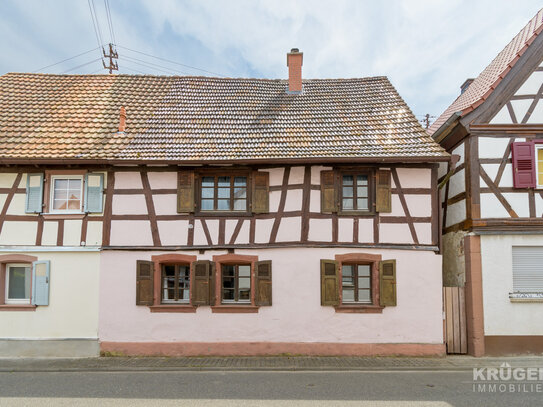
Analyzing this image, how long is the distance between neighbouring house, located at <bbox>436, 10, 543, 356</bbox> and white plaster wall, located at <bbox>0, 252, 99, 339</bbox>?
950 cm

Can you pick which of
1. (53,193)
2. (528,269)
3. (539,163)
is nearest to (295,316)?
(528,269)

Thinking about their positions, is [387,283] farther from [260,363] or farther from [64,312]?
[64,312]

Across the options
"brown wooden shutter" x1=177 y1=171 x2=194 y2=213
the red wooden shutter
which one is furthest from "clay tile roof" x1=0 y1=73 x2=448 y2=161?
the red wooden shutter

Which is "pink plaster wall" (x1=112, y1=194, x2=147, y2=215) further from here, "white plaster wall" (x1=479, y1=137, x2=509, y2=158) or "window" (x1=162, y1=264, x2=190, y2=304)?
"white plaster wall" (x1=479, y1=137, x2=509, y2=158)

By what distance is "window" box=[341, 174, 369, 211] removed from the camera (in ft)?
37.8

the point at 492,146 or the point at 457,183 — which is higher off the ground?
the point at 492,146

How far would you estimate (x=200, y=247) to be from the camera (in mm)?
11297

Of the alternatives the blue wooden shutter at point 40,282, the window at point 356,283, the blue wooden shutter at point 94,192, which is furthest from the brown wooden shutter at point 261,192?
the blue wooden shutter at point 40,282

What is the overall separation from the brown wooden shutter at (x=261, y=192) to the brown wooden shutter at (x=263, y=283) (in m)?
1.38

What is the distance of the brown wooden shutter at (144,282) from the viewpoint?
36.4 ft

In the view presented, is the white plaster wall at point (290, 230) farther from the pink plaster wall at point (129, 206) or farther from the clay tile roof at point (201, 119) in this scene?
the pink plaster wall at point (129, 206)

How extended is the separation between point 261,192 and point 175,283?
324 centimetres

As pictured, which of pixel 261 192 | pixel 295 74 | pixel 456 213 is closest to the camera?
pixel 261 192

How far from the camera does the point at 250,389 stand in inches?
323
